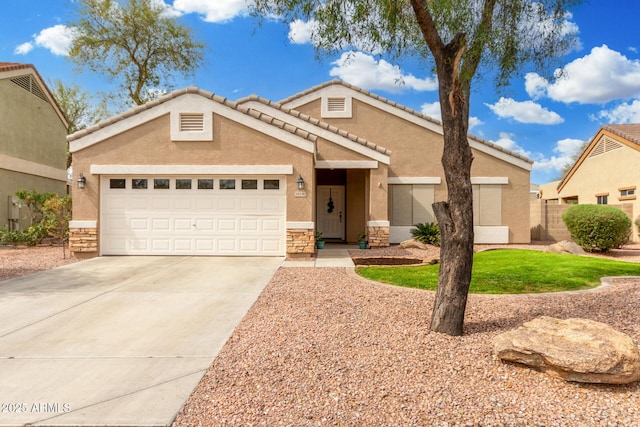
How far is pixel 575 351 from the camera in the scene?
11.5 ft

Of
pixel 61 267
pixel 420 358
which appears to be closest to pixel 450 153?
pixel 420 358

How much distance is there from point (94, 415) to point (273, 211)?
847cm

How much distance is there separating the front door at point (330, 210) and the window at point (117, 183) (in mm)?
8059

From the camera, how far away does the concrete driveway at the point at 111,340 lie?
321 centimetres

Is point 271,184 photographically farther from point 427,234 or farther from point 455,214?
point 455,214

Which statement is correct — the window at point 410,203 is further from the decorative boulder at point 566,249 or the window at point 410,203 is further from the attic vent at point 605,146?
the attic vent at point 605,146

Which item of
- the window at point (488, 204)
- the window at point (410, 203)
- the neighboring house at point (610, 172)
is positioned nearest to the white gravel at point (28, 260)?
the window at point (410, 203)

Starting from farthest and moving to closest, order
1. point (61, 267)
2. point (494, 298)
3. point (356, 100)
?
Result: point (356, 100) < point (61, 267) < point (494, 298)

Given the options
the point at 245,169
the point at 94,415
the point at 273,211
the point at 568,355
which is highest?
the point at 245,169

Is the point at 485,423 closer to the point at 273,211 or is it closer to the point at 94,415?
the point at 94,415

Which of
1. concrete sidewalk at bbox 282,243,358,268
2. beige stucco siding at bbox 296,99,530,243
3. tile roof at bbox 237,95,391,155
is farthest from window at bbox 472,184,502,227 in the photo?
concrete sidewalk at bbox 282,243,358,268

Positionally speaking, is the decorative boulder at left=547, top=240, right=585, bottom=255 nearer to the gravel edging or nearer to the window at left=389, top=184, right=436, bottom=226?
the window at left=389, top=184, right=436, bottom=226

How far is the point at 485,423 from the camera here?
290 centimetres

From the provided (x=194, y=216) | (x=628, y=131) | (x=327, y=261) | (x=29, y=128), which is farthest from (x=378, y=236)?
(x=29, y=128)
